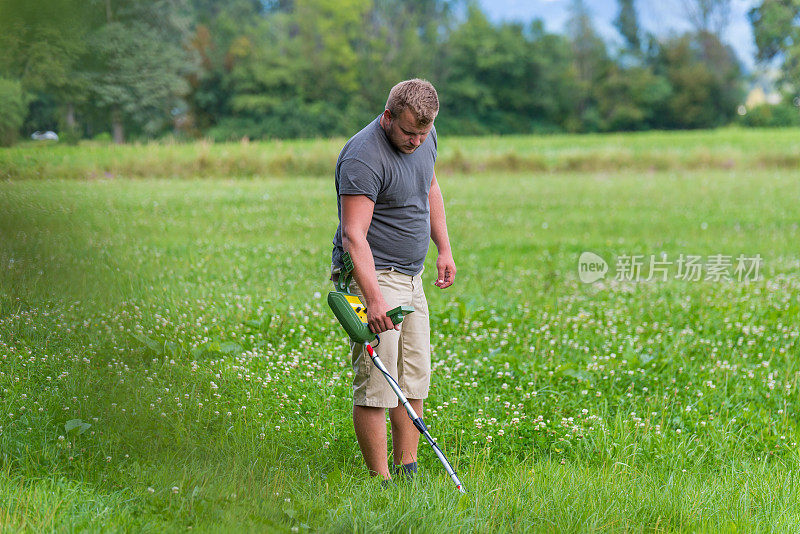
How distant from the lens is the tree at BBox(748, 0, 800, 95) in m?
42.2

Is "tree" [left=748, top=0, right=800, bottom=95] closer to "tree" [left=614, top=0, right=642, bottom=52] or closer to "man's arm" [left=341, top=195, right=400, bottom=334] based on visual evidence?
"tree" [left=614, top=0, right=642, bottom=52]

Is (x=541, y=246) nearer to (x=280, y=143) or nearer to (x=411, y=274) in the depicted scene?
(x=411, y=274)

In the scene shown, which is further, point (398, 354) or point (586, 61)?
point (586, 61)

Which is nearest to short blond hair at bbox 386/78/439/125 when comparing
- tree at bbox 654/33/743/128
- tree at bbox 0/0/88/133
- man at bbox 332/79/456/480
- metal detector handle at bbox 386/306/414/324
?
man at bbox 332/79/456/480

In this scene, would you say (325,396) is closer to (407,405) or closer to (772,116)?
(407,405)

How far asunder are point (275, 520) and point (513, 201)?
46.9ft

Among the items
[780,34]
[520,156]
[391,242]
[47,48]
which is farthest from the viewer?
[780,34]

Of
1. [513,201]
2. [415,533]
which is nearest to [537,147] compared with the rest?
[513,201]

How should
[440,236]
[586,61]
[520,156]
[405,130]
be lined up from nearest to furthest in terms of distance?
[405,130]
[440,236]
[520,156]
[586,61]

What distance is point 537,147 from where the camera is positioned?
2936 centimetres

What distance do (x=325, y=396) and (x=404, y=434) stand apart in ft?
3.47

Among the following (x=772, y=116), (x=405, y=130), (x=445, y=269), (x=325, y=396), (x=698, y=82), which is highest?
(x=698, y=82)

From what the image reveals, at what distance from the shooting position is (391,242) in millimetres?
3775

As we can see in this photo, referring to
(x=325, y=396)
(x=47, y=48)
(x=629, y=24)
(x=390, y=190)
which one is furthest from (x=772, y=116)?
(x=47, y=48)
